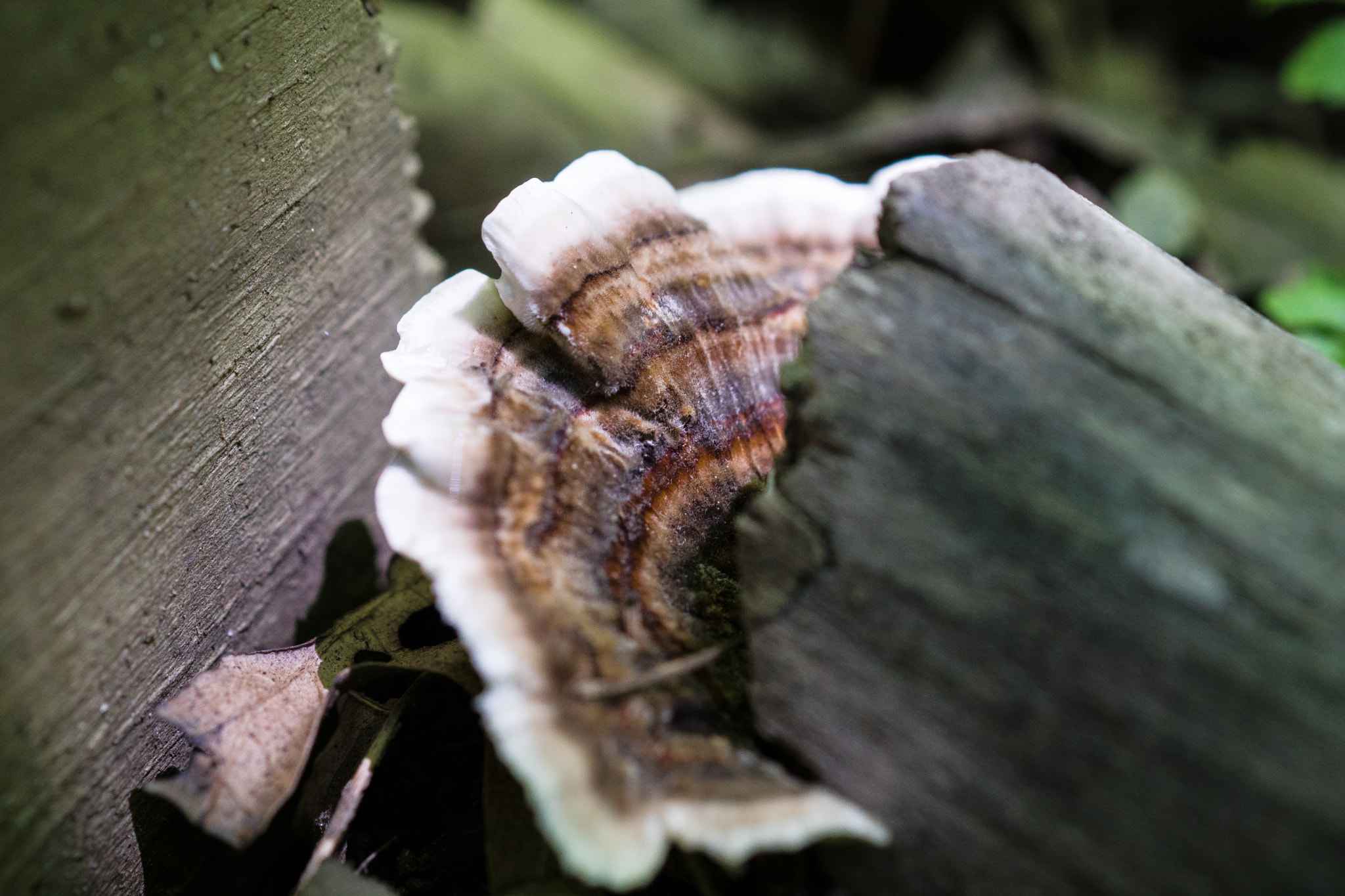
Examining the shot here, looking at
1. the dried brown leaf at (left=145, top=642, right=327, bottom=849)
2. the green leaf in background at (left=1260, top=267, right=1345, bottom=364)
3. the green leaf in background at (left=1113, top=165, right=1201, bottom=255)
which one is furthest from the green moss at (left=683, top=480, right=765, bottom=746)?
the green leaf in background at (left=1113, top=165, right=1201, bottom=255)

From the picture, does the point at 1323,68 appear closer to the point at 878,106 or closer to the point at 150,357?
the point at 878,106

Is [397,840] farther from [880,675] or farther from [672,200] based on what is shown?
[672,200]

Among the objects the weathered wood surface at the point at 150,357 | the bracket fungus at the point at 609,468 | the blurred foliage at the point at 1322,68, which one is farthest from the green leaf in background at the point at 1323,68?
the weathered wood surface at the point at 150,357

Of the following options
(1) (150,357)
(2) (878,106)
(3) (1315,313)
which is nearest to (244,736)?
(1) (150,357)

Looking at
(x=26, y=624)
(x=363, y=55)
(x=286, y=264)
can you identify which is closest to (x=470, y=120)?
(x=363, y=55)

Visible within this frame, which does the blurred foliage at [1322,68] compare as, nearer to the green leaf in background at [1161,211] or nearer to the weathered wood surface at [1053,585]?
the green leaf in background at [1161,211]

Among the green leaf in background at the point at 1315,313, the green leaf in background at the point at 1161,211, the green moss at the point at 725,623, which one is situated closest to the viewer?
the green moss at the point at 725,623
